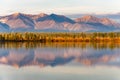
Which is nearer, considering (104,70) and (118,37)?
(104,70)

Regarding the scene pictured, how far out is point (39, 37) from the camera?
122 meters

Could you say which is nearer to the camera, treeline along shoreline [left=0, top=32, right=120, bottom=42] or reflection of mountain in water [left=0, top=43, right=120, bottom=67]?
reflection of mountain in water [left=0, top=43, right=120, bottom=67]

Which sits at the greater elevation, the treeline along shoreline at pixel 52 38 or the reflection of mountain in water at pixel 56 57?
the reflection of mountain in water at pixel 56 57

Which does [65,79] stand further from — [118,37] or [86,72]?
[118,37]

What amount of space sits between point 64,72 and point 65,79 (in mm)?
4939

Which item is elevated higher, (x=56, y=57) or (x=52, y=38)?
(x=56, y=57)

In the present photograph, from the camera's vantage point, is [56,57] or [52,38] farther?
[52,38]

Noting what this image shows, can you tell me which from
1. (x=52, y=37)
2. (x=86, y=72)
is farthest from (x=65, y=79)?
(x=52, y=37)

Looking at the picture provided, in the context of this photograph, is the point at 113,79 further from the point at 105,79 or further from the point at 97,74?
the point at 97,74

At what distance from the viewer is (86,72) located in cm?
3372

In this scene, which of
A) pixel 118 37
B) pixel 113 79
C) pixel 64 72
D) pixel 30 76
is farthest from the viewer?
pixel 118 37

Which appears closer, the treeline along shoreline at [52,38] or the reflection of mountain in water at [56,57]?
the reflection of mountain in water at [56,57]

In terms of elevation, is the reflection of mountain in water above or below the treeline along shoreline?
above

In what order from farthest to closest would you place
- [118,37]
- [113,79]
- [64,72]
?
[118,37] < [64,72] < [113,79]
